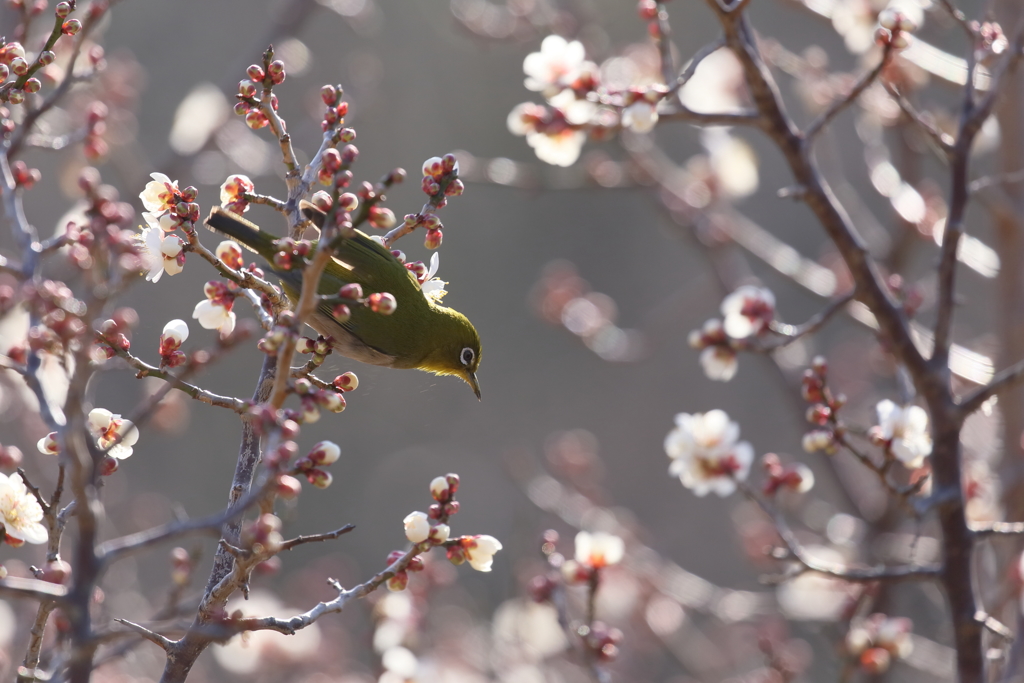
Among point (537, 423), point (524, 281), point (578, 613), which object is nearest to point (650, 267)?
point (524, 281)

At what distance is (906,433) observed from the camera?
96.7 inches

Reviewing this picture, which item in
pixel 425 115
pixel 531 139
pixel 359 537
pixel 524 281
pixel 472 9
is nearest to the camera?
pixel 531 139

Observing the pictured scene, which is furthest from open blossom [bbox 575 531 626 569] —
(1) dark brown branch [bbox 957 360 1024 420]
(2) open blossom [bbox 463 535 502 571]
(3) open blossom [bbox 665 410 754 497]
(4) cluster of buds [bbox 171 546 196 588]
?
(4) cluster of buds [bbox 171 546 196 588]

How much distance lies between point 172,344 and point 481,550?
2.55 feet

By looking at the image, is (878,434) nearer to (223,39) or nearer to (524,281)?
(524,281)

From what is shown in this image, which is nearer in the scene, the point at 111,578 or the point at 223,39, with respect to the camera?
the point at 111,578

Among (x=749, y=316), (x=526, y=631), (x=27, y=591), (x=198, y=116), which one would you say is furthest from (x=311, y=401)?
(x=198, y=116)

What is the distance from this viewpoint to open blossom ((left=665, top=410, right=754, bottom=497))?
280cm

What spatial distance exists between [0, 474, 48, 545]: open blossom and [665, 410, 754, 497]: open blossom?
1.71 m

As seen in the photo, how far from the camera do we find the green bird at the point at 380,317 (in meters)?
2.62

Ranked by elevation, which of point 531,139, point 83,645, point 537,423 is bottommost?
point 537,423

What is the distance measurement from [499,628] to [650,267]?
8.17 meters

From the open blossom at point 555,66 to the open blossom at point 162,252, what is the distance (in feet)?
4.26

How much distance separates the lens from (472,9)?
566 centimetres
